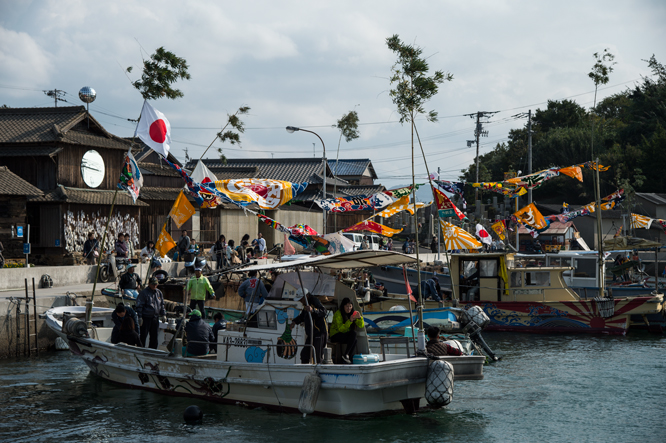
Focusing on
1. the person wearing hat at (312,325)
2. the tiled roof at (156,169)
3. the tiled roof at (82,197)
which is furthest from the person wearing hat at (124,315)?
the tiled roof at (156,169)

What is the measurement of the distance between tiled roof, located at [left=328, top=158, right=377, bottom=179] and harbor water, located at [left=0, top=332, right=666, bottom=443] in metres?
47.8

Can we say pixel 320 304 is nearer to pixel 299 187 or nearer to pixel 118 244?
pixel 299 187

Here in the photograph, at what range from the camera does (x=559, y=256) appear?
25.4 metres

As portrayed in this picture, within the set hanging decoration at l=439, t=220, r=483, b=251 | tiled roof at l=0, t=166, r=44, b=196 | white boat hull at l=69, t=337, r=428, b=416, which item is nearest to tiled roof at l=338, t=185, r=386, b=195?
tiled roof at l=0, t=166, r=44, b=196

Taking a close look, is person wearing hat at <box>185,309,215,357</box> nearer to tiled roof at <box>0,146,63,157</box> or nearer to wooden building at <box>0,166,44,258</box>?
wooden building at <box>0,166,44,258</box>

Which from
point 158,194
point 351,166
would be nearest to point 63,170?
point 158,194

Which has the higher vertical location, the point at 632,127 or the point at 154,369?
the point at 632,127

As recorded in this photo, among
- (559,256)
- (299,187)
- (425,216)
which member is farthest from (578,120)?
(299,187)

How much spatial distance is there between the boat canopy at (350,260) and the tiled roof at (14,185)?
1808cm

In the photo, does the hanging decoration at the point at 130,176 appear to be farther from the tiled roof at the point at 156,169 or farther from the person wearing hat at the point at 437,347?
the tiled roof at the point at 156,169

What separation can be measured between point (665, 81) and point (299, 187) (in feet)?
170

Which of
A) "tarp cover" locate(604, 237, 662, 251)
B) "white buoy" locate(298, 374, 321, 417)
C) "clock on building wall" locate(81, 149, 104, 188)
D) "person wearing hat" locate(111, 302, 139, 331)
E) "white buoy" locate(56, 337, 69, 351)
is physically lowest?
"white buoy" locate(56, 337, 69, 351)

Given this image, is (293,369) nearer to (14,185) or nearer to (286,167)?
(14,185)

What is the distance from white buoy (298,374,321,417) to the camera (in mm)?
10742
